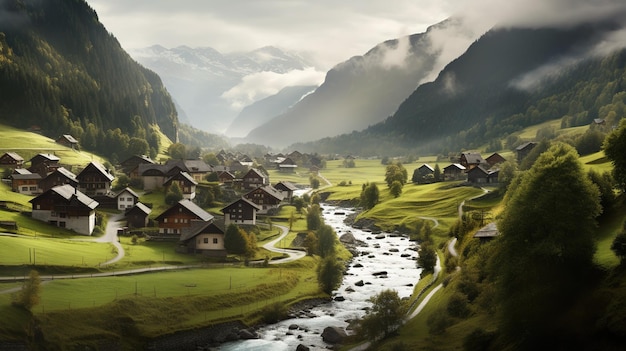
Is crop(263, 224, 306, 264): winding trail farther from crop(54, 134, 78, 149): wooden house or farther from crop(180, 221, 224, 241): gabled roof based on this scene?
crop(54, 134, 78, 149): wooden house

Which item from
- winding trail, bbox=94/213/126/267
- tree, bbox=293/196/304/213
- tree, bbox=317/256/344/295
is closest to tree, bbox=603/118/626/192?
tree, bbox=317/256/344/295

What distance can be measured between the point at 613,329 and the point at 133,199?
101381mm

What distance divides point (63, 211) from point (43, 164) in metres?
50.9

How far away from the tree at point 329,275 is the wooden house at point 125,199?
56.7 m

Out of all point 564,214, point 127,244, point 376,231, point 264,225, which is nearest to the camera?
point 564,214

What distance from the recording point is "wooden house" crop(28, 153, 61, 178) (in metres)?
141

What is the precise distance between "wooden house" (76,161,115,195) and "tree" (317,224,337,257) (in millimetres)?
59738

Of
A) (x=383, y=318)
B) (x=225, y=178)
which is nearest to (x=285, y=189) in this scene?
(x=225, y=178)

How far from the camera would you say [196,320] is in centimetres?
6588

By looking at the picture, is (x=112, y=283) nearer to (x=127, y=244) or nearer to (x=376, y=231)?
(x=127, y=244)

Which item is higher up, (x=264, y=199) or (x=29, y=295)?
(x=264, y=199)

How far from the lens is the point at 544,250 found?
4972 centimetres

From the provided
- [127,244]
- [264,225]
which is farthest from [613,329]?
[264,225]

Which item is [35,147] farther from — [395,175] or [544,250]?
[544,250]
